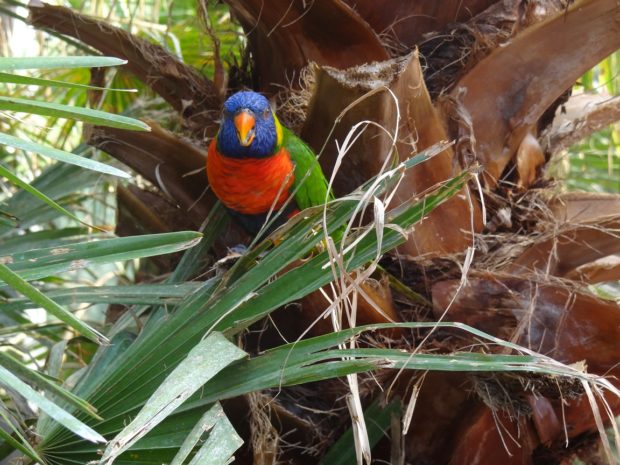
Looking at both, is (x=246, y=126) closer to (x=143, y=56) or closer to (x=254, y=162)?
(x=254, y=162)

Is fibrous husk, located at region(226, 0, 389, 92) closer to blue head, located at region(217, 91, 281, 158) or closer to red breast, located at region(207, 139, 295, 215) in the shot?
blue head, located at region(217, 91, 281, 158)

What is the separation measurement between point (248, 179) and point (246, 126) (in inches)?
7.9

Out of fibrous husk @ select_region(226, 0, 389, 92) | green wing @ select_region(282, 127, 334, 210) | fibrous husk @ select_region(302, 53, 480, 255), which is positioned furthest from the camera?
green wing @ select_region(282, 127, 334, 210)

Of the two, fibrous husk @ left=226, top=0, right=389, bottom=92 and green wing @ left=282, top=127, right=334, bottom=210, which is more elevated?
fibrous husk @ left=226, top=0, right=389, bottom=92

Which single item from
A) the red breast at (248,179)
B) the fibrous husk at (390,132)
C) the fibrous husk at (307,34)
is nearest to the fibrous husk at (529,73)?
the fibrous husk at (390,132)

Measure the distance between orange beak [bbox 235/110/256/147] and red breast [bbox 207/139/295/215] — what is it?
0.06m

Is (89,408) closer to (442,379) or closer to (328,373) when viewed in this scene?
(328,373)

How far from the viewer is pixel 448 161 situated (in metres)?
1.69

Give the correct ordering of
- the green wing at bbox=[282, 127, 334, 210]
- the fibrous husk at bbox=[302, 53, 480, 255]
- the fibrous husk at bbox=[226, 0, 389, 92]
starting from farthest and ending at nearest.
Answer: the green wing at bbox=[282, 127, 334, 210], the fibrous husk at bbox=[226, 0, 389, 92], the fibrous husk at bbox=[302, 53, 480, 255]

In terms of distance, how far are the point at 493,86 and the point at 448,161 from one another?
0.23 meters

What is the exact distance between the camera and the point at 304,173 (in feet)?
6.31

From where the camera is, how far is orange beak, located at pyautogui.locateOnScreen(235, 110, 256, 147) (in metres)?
1.83

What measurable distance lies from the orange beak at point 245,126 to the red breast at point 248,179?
0.20 feet

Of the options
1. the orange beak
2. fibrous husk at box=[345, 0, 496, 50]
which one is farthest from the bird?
fibrous husk at box=[345, 0, 496, 50]
